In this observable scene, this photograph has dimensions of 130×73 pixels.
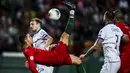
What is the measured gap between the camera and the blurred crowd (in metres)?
20.7

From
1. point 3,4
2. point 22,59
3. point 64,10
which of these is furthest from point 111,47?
point 3,4

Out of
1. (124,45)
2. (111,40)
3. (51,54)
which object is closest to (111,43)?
(111,40)

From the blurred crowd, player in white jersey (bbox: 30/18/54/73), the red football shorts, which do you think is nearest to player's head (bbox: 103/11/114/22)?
the red football shorts

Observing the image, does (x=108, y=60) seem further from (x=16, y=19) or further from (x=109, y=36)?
(x=16, y=19)

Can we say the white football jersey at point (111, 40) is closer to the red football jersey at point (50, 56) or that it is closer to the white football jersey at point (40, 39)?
the red football jersey at point (50, 56)

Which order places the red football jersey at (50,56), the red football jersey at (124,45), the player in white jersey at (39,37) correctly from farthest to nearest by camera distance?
the player in white jersey at (39,37) < the red football jersey at (124,45) < the red football jersey at (50,56)

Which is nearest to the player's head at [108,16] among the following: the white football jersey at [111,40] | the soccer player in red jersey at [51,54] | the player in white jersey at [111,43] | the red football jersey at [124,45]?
the player in white jersey at [111,43]

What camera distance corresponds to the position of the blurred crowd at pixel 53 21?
67.9ft

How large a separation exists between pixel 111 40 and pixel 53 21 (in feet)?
26.9

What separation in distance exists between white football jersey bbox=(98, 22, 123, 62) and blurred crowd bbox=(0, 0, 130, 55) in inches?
294

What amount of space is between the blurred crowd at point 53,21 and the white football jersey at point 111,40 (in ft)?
24.5

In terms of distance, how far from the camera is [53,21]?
2067cm

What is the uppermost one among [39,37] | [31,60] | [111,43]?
[111,43]

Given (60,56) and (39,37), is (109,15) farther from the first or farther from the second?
(39,37)
